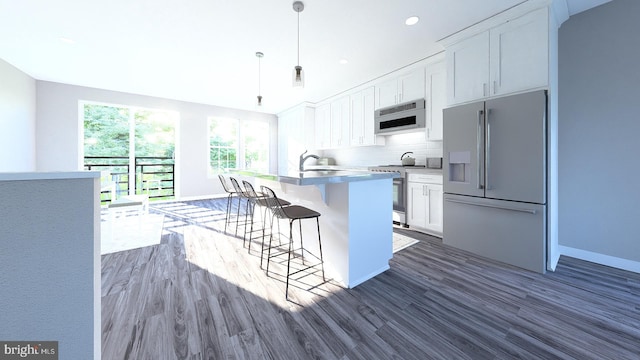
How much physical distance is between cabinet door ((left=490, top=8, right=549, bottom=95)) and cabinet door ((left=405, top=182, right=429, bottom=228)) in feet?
4.97

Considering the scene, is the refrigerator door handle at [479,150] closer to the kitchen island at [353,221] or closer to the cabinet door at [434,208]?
the cabinet door at [434,208]

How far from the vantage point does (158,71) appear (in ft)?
13.5

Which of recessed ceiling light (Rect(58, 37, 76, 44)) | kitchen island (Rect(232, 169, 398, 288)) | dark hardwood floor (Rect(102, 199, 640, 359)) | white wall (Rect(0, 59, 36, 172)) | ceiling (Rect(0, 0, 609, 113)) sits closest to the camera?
dark hardwood floor (Rect(102, 199, 640, 359))

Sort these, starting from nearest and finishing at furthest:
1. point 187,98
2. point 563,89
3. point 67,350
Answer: point 67,350 → point 563,89 → point 187,98

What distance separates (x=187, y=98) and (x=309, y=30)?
14.1 feet

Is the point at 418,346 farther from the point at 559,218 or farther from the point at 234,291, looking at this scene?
the point at 559,218

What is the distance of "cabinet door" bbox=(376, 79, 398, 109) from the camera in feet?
13.6

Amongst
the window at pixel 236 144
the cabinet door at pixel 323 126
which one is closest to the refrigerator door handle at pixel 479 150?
the cabinet door at pixel 323 126

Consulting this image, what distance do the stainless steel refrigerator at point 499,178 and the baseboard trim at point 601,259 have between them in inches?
32.9

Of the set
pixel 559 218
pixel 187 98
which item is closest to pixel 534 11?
pixel 559 218

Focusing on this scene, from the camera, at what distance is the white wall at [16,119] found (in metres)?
3.64

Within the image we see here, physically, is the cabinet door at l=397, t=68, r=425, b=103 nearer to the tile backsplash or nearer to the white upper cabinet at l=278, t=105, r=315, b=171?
the tile backsplash

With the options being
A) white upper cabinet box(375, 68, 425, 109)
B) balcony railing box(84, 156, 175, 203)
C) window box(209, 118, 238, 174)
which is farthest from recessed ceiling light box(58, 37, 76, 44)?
white upper cabinet box(375, 68, 425, 109)

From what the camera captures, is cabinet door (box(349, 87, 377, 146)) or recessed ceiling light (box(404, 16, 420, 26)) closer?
recessed ceiling light (box(404, 16, 420, 26))
